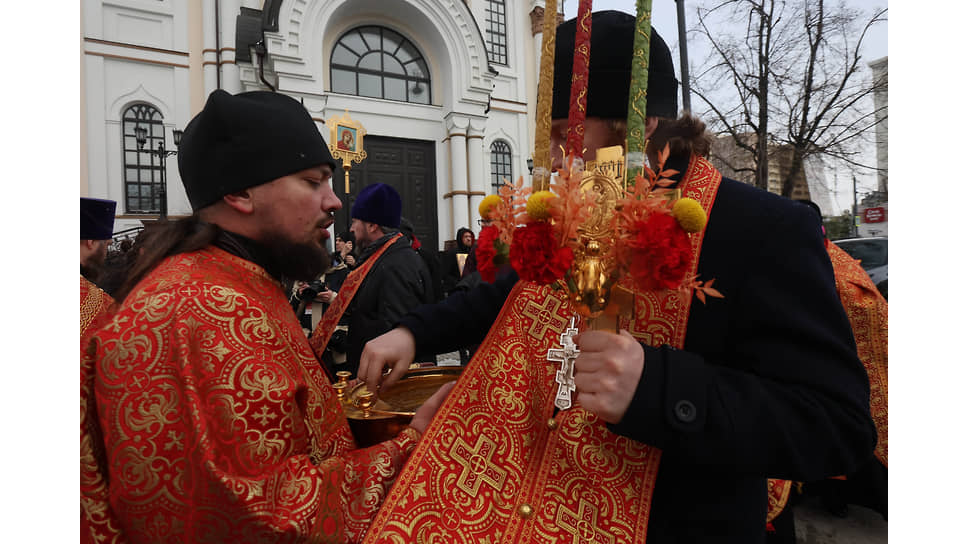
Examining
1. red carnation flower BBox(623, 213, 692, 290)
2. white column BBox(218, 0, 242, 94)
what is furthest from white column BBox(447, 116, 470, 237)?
red carnation flower BBox(623, 213, 692, 290)

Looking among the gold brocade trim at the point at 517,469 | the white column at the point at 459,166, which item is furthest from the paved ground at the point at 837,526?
the white column at the point at 459,166

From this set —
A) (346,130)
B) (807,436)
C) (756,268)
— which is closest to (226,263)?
(756,268)

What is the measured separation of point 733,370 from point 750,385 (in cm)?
6

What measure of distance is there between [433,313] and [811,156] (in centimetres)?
923

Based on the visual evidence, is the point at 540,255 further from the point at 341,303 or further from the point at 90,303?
the point at 90,303

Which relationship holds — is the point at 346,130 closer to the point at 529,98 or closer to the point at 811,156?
the point at 529,98

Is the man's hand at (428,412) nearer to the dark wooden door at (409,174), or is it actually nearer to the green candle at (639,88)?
the green candle at (639,88)

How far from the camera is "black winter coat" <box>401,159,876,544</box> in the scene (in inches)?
39.5

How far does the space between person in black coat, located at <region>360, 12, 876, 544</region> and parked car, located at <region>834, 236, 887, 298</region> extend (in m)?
6.95

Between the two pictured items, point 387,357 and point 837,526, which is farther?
point 837,526

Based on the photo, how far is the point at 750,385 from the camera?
1039 millimetres

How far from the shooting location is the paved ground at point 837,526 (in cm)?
346

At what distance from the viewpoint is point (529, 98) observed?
18484 mm

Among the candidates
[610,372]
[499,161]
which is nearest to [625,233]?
[610,372]
